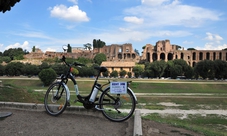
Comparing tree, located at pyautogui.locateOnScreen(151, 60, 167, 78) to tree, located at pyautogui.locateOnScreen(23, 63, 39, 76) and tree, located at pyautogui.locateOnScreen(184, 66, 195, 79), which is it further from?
tree, located at pyautogui.locateOnScreen(23, 63, 39, 76)

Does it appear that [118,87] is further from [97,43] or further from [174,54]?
[97,43]

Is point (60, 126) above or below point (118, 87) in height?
below

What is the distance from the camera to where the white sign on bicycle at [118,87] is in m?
5.14

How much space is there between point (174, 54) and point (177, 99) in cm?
5563

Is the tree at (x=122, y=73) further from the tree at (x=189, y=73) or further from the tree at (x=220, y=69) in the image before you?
the tree at (x=220, y=69)

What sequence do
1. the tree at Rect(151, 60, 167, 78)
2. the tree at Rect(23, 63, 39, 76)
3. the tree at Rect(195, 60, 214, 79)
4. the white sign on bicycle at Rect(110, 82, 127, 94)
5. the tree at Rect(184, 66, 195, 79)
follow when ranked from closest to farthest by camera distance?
the white sign on bicycle at Rect(110, 82, 127, 94) → the tree at Rect(195, 60, 214, 79) → the tree at Rect(184, 66, 195, 79) → the tree at Rect(151, 60, 167, 78) → the tree at Rect(23, 63, 39, 76)

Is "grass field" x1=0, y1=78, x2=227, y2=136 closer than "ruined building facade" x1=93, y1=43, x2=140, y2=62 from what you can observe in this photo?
Yes

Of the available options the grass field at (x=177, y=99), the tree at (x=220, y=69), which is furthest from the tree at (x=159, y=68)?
the grass field at (x=177, y=99)

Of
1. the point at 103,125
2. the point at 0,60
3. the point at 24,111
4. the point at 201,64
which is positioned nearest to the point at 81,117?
the point at 103,125

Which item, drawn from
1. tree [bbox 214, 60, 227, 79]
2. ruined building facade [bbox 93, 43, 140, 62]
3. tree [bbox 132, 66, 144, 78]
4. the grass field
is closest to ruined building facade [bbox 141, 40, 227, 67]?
ruined building facade [bbox 93, 43, 140, 62]

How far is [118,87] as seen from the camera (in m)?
5.17

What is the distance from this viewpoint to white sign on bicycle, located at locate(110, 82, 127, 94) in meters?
5.14

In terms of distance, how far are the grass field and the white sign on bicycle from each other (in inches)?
→ 19.0

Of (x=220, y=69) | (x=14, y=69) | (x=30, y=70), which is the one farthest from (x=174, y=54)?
(x=14, y=69)
